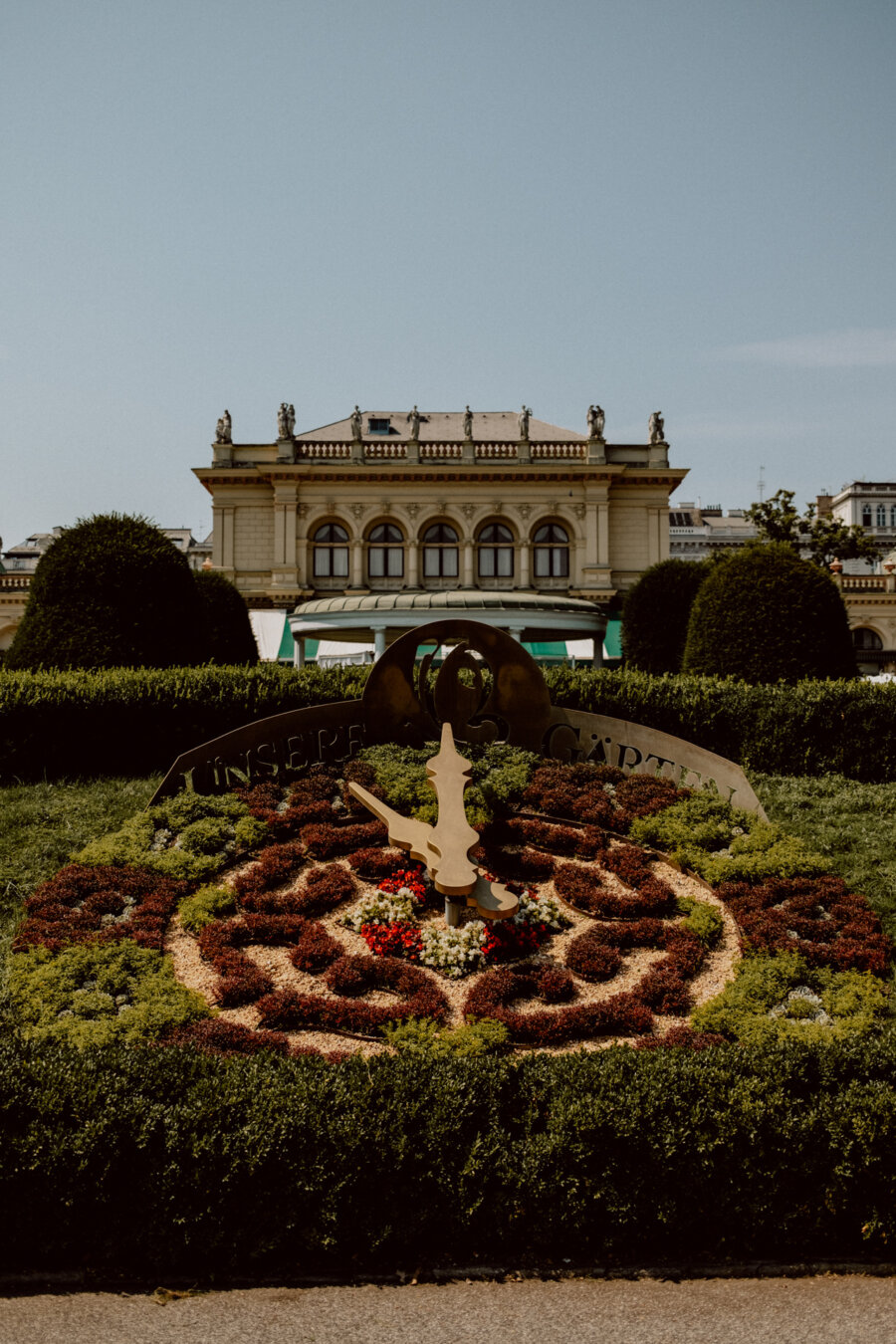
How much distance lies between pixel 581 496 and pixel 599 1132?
42.1 m

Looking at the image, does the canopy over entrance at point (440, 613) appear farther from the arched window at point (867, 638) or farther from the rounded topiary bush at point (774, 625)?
the arched window at point (867, 638)

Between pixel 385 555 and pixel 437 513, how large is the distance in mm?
2977

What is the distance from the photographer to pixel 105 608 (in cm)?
1509

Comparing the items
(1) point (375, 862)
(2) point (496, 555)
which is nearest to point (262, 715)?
(1) point (375, 862)

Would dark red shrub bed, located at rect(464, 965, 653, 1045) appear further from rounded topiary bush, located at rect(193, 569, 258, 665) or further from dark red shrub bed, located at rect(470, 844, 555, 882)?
rounded topiary bush, located at rect(193, 569, 258, 665)

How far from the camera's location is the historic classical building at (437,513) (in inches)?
1777

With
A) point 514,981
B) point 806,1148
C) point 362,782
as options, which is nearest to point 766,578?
point 362,782

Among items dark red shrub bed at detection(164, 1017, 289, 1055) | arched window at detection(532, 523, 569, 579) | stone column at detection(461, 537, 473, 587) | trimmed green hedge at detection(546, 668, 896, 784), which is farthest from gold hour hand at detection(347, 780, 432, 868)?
arched window at detection(532, 523, 569, 579)

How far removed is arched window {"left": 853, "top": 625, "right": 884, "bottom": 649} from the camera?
5134cm

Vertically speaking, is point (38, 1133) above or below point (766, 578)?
below

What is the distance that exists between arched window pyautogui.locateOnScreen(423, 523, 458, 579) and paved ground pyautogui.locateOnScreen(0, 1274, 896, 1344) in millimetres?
42172

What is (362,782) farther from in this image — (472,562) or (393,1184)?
(472,562)

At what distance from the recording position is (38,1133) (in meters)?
4.88

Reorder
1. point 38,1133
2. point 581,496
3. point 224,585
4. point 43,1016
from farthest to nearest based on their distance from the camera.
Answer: point 581,496, point 224,585, point 43,1016, point 38,1133
